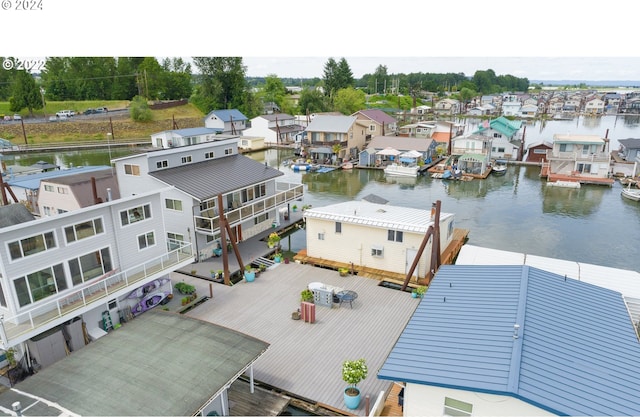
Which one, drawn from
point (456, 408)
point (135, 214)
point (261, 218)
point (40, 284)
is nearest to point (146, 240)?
point (135, 214)

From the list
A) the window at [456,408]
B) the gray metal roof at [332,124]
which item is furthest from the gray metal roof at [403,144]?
the window at [456,408]

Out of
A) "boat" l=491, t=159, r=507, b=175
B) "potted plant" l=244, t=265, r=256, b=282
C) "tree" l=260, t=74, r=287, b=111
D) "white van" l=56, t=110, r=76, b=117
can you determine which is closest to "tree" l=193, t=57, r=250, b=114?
"tree" l=260, t=74, r=287, b=111

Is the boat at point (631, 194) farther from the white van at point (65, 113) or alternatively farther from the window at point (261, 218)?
the white van at point (65, 113)

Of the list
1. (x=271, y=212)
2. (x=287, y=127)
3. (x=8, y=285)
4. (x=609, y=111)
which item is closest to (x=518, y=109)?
(x=609, y=111)

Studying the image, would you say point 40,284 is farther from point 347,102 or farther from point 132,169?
point 347,102

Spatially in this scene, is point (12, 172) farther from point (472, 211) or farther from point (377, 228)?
point (472, 211)

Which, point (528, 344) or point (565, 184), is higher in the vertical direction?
point (528, 344)
